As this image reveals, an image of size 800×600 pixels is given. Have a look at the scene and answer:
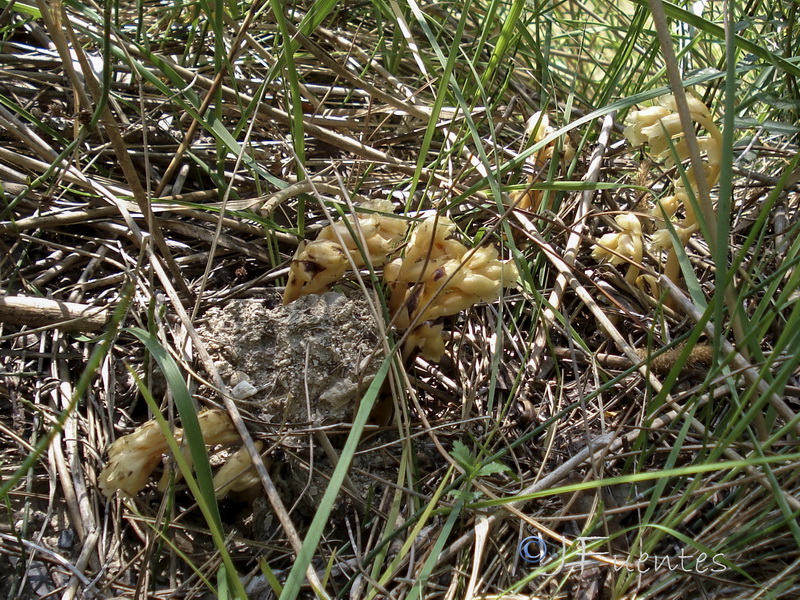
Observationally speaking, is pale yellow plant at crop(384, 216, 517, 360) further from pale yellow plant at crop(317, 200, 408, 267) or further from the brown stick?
the brown stick

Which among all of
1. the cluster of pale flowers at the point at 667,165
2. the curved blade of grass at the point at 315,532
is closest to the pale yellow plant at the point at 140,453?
the curved blade of grass at the point at 315,532

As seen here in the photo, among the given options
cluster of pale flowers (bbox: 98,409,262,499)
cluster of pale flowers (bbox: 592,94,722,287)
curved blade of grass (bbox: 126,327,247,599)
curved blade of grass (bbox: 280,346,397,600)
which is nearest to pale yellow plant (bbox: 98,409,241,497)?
cluster of pale flowers (bbox: 98,409,262,499)

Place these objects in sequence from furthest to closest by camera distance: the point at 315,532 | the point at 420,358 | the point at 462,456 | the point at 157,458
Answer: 1. the point at 420,358
2. the point at 157,458
3. the point at 462,456
4. the point at 315,532

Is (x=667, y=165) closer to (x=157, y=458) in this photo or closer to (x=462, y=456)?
(x=462, y=456)

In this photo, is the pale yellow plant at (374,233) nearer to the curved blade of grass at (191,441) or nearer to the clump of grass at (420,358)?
the clump of grass at (420,358)

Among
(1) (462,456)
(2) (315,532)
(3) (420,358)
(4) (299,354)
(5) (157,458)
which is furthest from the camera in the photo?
(3) (420,358)

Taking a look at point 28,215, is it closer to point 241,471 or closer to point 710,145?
point 241,471

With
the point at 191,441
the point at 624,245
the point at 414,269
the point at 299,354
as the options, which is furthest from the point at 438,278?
the point at 191,441
